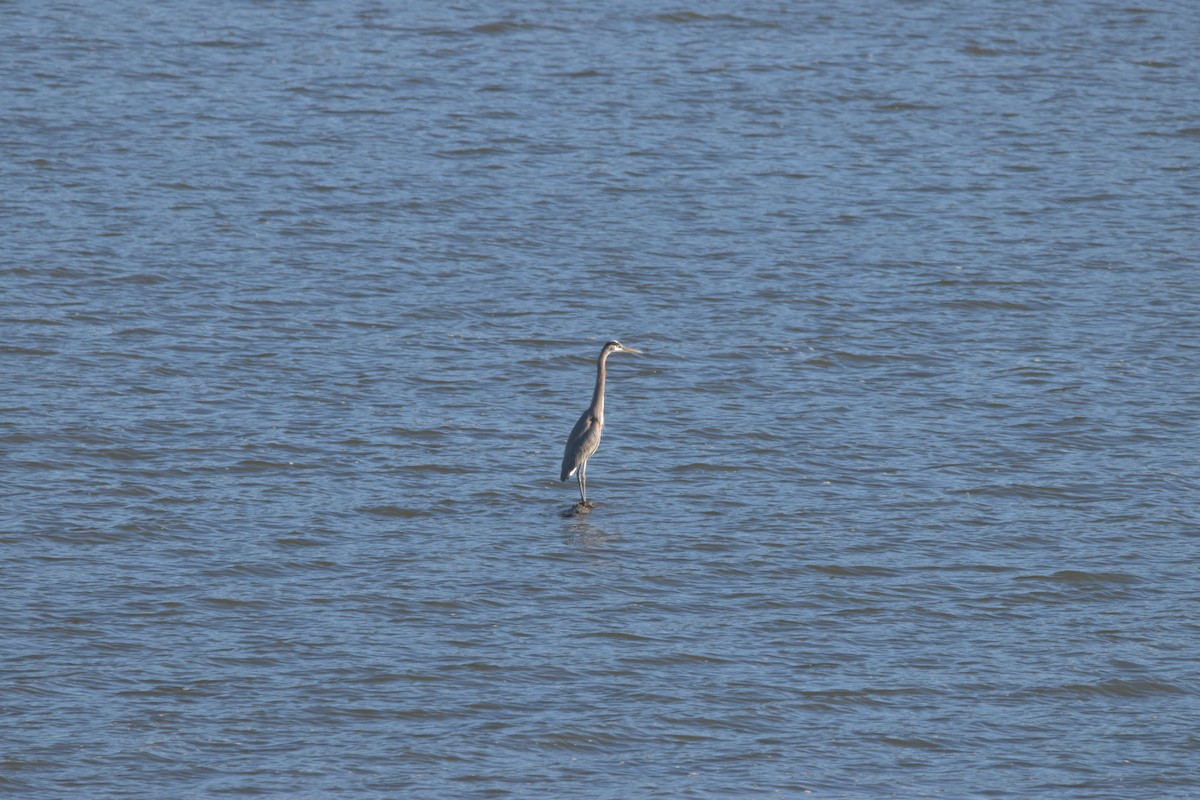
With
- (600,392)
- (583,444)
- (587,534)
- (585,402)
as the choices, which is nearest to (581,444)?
(583,444)

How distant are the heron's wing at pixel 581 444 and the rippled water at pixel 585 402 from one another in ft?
1.53

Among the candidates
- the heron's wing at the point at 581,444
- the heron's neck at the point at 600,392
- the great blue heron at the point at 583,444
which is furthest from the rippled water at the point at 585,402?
the heron's neck at the point at 600,392

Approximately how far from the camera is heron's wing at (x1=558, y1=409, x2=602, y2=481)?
47.5ft

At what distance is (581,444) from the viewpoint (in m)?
14.6

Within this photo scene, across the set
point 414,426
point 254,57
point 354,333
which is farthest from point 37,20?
point 414,426

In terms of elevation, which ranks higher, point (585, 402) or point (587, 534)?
point (585, 402)

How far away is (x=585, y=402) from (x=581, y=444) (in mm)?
2486

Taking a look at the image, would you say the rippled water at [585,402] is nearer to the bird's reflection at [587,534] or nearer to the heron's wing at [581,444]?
the bird's reflection at [587,534]

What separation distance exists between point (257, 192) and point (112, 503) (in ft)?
30.2

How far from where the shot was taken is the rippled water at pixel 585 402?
10930mm

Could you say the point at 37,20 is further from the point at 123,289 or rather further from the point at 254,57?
the point at 123,289

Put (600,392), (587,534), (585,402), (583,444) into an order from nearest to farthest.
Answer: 1. (587,534)
2. (583,444)
3. (600,392)
4. (585,402)

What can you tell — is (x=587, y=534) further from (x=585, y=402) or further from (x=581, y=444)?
(x=585, y=402)

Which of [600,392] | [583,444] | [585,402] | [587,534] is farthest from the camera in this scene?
[585,402]
